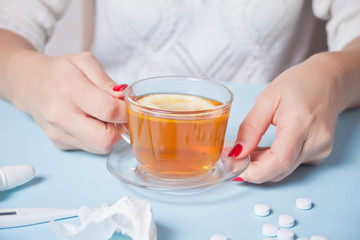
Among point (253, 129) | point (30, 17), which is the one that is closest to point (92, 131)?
point (253, 129)

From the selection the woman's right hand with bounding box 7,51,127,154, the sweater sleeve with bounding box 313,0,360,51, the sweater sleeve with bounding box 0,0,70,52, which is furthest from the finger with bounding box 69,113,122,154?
the sweater sleeve with bounding box 313,0,360,51

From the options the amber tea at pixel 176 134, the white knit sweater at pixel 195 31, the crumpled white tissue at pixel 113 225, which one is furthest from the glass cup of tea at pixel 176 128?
the white knit sweater at pixel 195 31

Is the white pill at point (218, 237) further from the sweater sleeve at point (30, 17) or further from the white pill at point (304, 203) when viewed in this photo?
the sweater sleeve at point (30, 17)

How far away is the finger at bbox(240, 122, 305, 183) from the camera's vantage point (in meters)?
0.60

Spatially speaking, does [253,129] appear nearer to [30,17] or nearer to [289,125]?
[289,125]

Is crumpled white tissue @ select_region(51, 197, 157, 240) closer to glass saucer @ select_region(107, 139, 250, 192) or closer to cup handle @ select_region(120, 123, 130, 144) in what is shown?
glass saucer @ select_region(107, 139, 250, 192)

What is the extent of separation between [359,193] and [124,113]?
1.19 feet

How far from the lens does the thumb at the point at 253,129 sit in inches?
24.8

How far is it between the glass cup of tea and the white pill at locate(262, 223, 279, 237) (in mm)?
124

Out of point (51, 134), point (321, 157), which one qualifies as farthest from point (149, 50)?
point (321, 157)

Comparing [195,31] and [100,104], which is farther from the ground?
[100,104]

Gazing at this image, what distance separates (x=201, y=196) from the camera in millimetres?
602

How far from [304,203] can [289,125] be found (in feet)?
0.38

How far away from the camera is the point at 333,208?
584 mm
